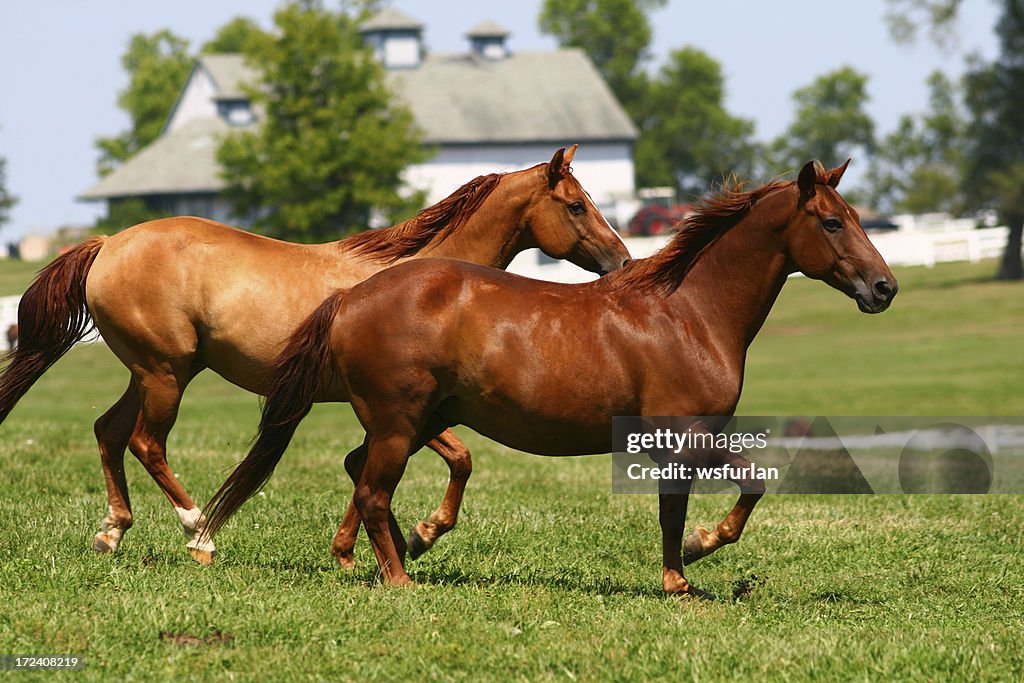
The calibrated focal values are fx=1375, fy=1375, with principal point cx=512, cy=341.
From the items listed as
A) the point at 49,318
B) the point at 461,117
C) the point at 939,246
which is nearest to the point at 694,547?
the point at 49,318

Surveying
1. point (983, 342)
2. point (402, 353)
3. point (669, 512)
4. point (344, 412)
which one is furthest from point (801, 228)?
point (983, 342)

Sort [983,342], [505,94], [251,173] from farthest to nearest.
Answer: [505,94]
[251,173]
[983,342]

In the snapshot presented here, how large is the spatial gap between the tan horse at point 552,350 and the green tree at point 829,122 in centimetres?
11761

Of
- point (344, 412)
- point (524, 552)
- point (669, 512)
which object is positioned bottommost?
point (344, 412)

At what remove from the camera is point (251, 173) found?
49906 mm

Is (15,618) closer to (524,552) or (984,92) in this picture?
(524,552)

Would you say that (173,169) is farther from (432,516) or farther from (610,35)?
(432,516)

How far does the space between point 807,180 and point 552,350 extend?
1.67 metres

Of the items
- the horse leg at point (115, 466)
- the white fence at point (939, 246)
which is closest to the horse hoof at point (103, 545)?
the horse leg at point (115, 466)

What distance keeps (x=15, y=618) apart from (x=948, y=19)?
4125 cm

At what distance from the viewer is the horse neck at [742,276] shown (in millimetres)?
7609

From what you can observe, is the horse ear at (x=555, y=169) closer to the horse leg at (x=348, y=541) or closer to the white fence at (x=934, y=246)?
the horse leg at (x=348, y=541)

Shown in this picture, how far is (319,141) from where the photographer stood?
1896 inches

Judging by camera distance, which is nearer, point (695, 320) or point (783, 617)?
point (783, 617)
